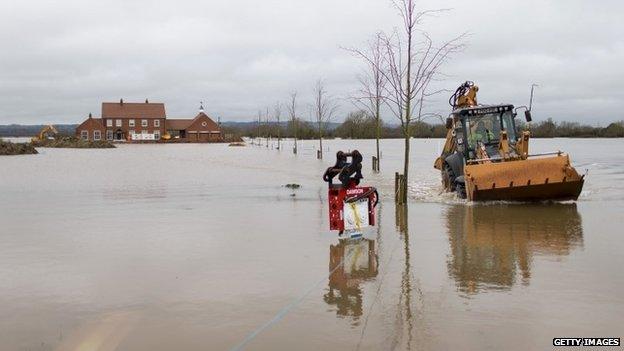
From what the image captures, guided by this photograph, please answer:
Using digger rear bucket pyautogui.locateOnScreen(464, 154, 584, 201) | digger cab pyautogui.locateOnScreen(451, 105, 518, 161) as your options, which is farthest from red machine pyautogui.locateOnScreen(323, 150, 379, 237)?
digger cab pyautogui.locateOnScreen(451, 105, 518, 161)

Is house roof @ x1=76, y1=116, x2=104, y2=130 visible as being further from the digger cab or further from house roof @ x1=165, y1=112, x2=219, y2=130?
the digger cab

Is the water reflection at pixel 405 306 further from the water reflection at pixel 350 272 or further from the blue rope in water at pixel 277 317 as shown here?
the blue rope in water at pixel 277 317

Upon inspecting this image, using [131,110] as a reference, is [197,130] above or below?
below

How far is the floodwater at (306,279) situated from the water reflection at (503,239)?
4cm

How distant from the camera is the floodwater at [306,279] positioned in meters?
5.34

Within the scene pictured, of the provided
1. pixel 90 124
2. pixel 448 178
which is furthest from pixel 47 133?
pixel 448 178

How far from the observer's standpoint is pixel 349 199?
33.1 ft

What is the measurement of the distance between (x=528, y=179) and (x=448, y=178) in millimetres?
4234

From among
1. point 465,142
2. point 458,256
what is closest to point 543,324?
point 458,256

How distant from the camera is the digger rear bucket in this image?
1438cm

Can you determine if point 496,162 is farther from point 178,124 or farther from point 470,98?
point 178,124

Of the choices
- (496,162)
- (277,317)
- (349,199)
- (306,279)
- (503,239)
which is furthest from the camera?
(496,162)

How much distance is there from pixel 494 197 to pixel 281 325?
10368mm

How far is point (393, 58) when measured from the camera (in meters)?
16.7
